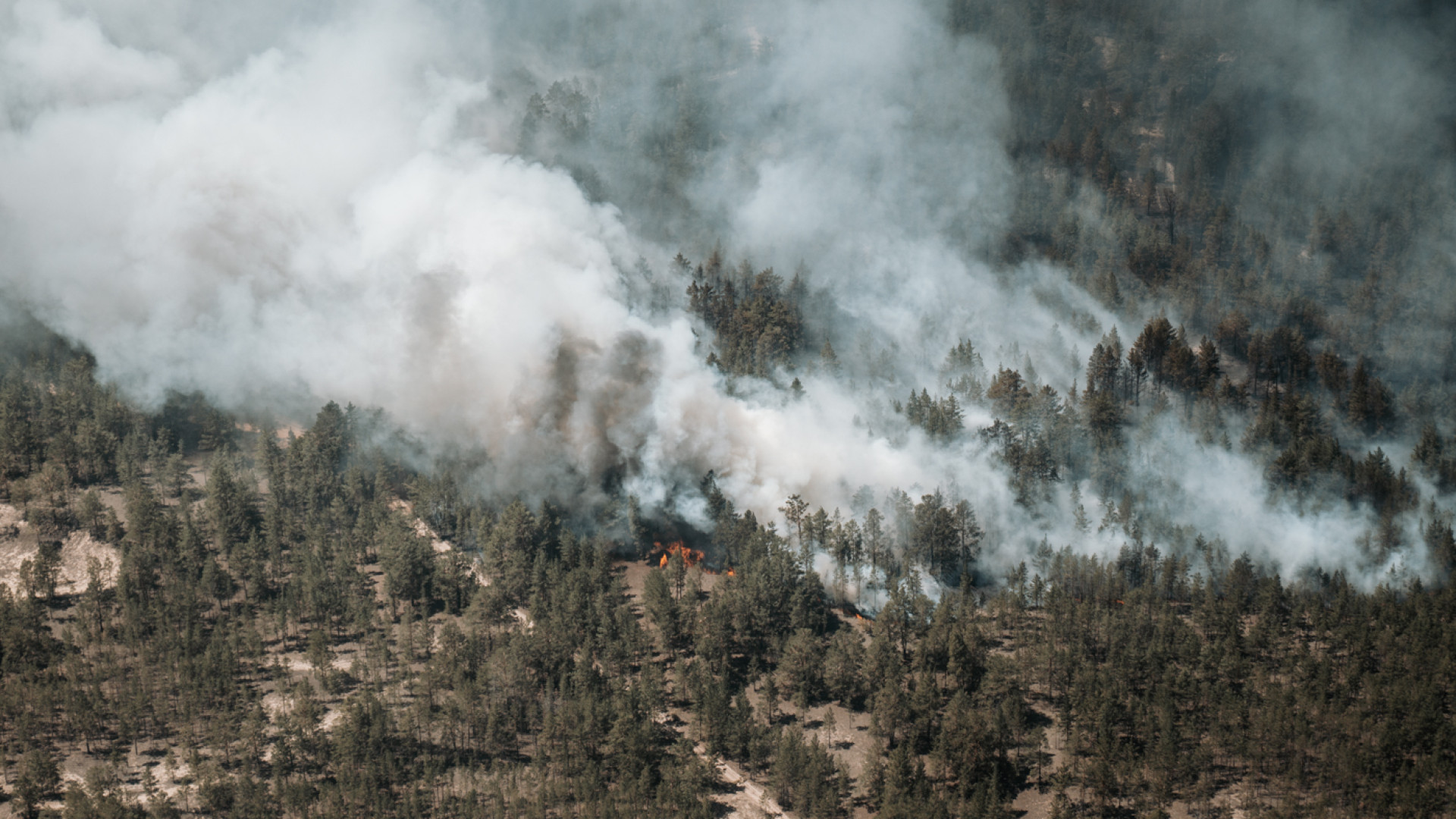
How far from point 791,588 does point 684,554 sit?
622 inches

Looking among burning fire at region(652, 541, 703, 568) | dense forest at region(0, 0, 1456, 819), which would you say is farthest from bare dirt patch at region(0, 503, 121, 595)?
burning fire at region(652, 541, 703, 568)

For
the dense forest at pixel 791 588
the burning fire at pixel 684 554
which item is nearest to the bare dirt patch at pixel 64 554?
the dense forest at pixel 791 588

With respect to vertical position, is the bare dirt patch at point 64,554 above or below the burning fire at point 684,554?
below

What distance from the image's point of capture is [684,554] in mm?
135500

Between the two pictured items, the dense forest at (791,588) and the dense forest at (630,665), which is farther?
the dense forest at (791,588)

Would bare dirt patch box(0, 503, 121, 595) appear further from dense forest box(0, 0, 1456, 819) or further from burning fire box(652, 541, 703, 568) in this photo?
burning fire box(652, 541, 703, 568)

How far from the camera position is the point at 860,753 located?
11144cm

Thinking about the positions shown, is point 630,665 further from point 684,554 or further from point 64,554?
point 64,554

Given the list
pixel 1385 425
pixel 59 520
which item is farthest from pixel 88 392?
pixel 1385 425

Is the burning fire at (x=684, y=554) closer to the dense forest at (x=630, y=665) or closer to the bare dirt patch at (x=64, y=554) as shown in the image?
the dense forest at (x=630, y=665)

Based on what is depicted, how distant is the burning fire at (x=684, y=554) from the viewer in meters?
135

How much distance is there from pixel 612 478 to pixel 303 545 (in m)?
32.8

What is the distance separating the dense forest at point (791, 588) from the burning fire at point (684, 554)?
0.40m

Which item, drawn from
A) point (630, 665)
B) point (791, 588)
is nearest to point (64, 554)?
point (630, 665)
